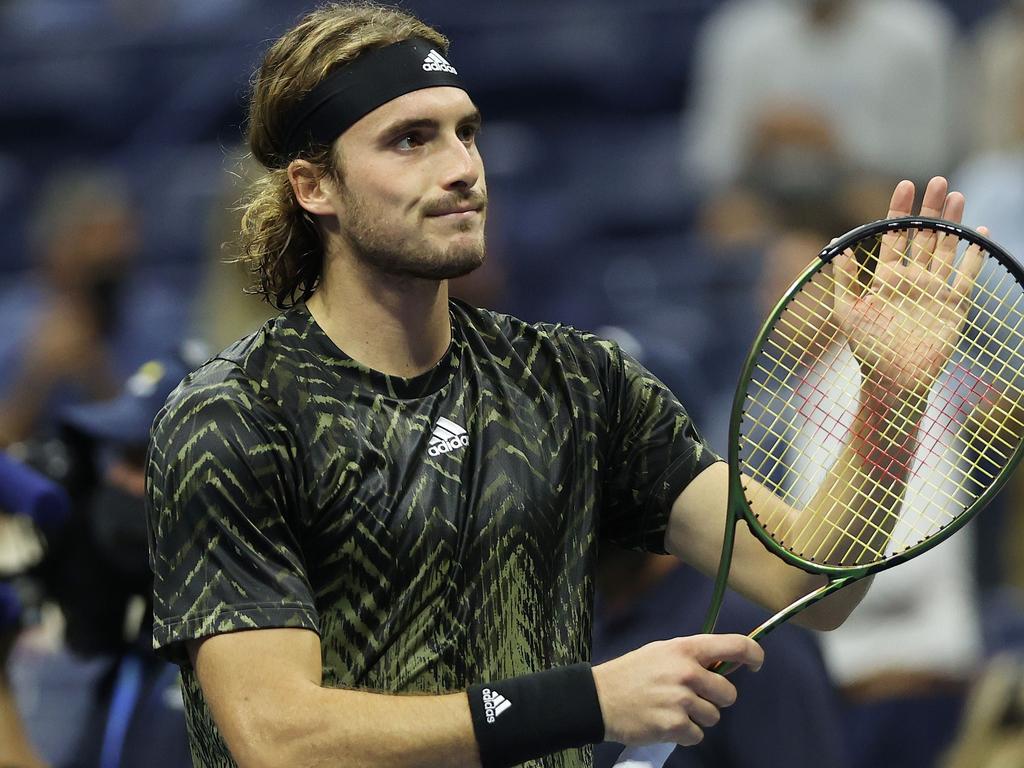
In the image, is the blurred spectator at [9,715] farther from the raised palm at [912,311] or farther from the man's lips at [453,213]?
the raised palm at [912,311]

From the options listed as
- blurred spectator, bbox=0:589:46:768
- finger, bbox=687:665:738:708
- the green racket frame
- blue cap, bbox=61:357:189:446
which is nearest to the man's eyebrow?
the green racket frame

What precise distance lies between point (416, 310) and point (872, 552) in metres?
0.79

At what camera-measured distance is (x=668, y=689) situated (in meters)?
2.41

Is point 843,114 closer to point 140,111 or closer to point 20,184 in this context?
point 140,111

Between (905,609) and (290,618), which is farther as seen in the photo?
(905,609)

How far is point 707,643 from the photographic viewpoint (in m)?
2.44

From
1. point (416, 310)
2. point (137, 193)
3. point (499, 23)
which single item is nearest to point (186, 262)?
point (137, 193)

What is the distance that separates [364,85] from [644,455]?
28.2 inches

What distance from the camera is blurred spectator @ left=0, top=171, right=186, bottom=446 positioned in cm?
712

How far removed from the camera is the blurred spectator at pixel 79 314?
7.12 m

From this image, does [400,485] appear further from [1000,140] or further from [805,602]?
[1000,140]

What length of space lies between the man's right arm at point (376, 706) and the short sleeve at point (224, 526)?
4 centimetres

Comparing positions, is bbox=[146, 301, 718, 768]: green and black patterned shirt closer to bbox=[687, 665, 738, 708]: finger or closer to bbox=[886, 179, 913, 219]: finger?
bbox=[687, 665, 738, 708]: finger

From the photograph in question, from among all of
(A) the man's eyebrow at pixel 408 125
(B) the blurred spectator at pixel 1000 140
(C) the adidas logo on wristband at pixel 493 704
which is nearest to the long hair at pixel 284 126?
(A) the man's eyebrow at pixel 408 125
